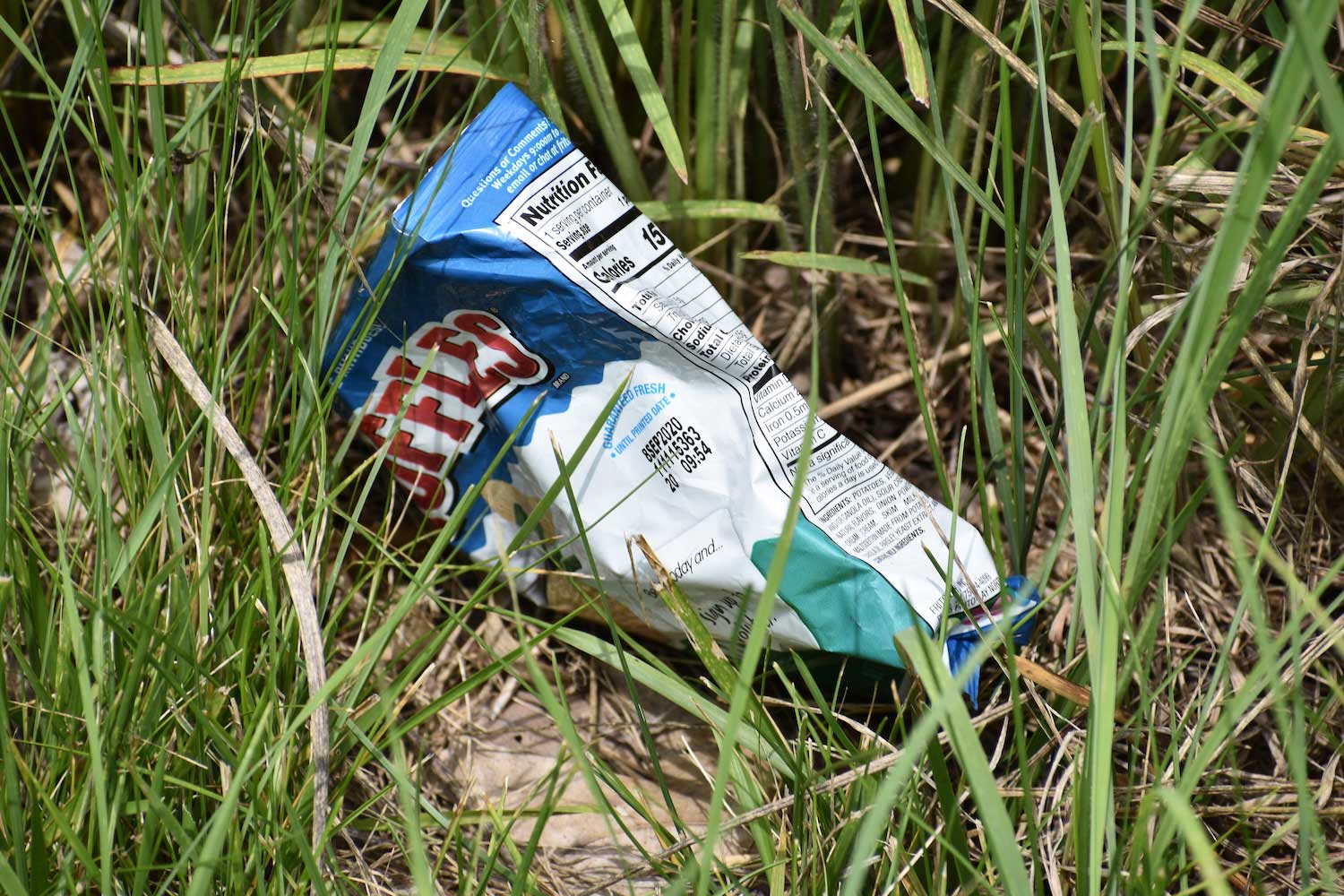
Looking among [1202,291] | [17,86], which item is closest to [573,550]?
[1202,291]

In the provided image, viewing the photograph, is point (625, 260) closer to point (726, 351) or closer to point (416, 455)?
point (726, 351)

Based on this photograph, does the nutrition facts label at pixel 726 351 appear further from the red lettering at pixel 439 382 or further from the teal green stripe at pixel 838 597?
the red lettering at pixel 439 382

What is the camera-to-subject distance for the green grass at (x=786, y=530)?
56 centimetres

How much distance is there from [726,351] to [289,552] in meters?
0.32

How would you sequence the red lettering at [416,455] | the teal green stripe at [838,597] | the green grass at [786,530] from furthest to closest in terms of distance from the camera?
the red lettering at [416,455], the teal green stripe at [838,597], the green grass at [786,530]

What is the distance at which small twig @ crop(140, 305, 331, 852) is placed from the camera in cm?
63

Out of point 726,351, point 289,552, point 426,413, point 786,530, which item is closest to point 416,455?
point 426,413

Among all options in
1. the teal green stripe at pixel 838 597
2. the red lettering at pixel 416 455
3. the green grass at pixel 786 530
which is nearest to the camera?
the green grass at pixel 786 530

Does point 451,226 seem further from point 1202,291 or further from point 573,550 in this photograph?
point 1202,291

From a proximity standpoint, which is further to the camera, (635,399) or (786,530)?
→ (635,399)

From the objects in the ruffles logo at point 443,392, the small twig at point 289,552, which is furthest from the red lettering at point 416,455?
the small twig at point 289,552

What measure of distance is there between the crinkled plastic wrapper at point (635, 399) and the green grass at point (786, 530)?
1.4 inches

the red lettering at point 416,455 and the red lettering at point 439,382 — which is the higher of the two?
the red lettering at point 439,382

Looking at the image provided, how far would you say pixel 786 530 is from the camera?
456mm
